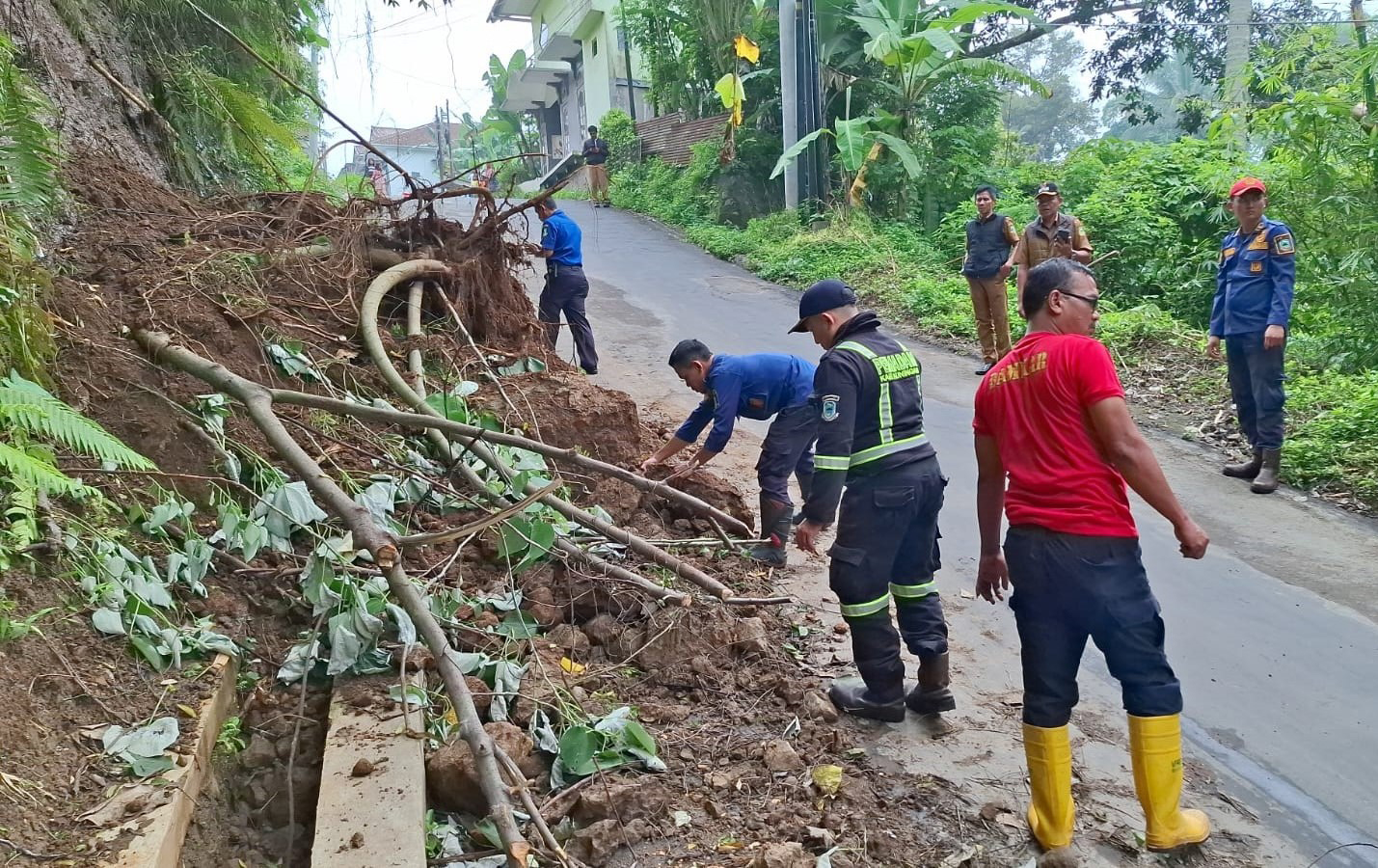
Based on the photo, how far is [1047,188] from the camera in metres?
8.24

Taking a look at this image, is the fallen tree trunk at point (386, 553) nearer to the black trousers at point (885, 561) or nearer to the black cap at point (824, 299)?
the black trousers at point (885, 561)

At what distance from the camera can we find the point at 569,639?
3938 millimetres

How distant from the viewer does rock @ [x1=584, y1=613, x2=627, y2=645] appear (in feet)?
13.2

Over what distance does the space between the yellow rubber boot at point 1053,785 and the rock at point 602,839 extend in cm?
125

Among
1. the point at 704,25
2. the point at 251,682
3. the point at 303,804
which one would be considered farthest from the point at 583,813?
the point at 704,25

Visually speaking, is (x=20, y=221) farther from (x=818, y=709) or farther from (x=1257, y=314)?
(x=1257, y=314)

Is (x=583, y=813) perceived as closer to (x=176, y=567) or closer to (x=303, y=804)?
(x=303, y=804)

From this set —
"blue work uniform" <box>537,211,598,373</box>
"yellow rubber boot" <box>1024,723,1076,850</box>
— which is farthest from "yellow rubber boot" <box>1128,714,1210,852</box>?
"blue work uniform" <box>537,211,598,373</box>

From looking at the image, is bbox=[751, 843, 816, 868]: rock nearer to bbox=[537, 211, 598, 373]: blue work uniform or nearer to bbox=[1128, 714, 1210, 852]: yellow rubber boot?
bbox=[1128, 714, 1210, 852]: yellow rubber boot

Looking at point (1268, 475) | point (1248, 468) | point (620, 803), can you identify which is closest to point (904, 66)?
point (1248, 468)

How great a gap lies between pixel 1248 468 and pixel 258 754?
6.41 metres

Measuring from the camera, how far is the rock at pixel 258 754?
9.95ft

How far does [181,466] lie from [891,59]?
43.6 ft

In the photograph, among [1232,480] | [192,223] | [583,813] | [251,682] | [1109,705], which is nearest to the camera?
[583,813]
